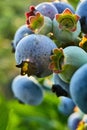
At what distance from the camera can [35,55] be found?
882 mm

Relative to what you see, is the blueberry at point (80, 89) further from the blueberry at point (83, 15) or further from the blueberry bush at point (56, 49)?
the blueberry at point (83, 15)

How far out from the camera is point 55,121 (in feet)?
7.18

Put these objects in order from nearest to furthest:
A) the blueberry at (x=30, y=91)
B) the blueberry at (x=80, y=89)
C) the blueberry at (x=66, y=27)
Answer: the blueberry at (x=80, y=89) < the blueberry at (x=66, y=27) < the blueberry at (x=30, y=91)

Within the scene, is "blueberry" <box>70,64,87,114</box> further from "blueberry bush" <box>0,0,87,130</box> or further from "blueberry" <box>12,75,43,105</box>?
"blueberry" <box>12,75,43,105</box>

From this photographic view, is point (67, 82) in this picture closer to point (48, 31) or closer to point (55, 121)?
point (48, 31)

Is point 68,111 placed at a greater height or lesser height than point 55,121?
lesser

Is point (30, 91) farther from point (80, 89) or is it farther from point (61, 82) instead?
point (80, 89)

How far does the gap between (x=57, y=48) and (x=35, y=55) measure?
0.15 feet

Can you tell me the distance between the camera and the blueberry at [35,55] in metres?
0.88

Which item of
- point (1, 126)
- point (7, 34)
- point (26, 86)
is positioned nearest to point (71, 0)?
point (26, 86)

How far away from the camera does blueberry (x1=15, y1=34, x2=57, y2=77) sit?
0.88 meters

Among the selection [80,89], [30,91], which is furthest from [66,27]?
[30,91]

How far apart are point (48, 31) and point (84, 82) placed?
0.18 meters

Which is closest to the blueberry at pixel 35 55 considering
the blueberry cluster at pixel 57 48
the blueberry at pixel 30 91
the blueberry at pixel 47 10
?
the blueberry cluster at pixel 57 48
